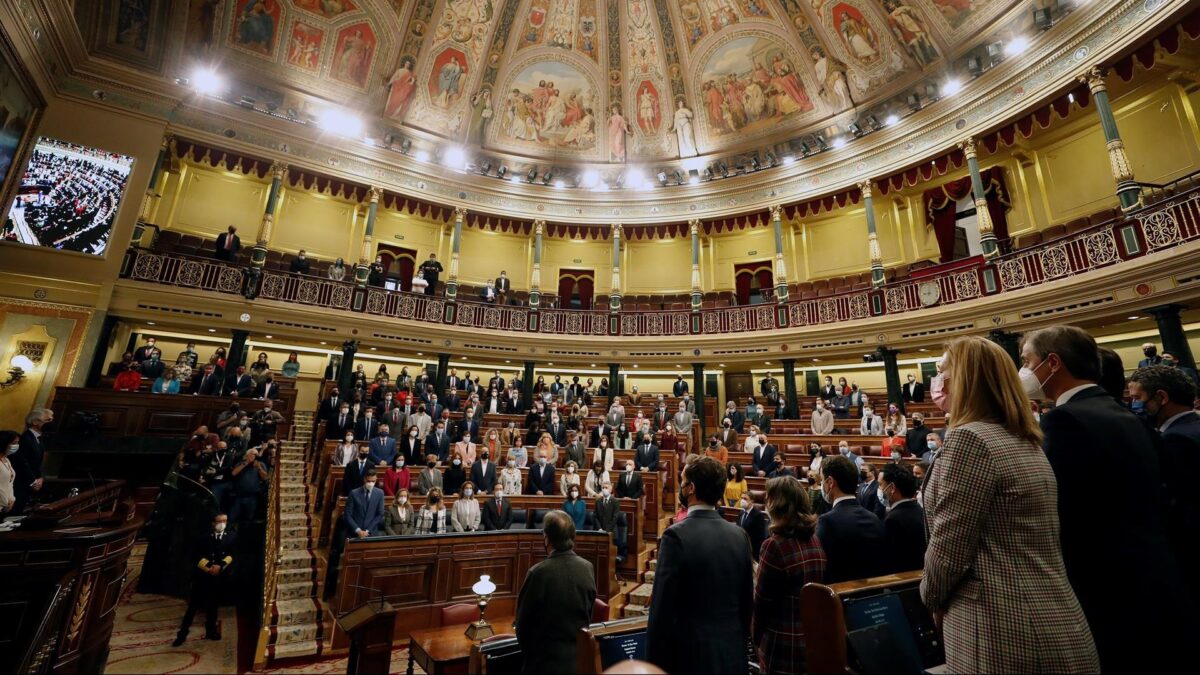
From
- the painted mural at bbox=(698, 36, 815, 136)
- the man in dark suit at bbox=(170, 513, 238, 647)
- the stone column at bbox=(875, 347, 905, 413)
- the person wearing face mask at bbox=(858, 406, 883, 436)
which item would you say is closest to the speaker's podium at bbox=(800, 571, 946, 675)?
the man in dark suit at bbox=(170, 513, 238, 647)

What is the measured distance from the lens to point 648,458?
379 inches

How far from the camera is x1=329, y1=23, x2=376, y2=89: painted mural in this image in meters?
15.4

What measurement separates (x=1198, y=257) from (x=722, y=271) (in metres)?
11.9

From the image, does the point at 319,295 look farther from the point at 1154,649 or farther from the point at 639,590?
the point at 1154,649

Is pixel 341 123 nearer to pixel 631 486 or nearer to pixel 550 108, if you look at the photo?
pixel 550 108

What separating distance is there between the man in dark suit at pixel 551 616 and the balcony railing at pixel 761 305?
11.1 meters

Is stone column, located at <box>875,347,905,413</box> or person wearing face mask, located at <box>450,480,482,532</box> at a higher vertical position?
stone column, located at <box>875,347,905,413</box>

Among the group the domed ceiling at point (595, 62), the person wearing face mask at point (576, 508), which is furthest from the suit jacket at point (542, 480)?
the domed ceiling at point (595, 62)

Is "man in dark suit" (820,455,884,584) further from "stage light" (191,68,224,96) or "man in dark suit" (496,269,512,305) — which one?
"stage light" (191,68,224,96)

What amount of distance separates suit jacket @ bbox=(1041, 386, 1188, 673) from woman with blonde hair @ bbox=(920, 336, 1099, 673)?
0.11 m

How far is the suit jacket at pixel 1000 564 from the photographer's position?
4.33ft

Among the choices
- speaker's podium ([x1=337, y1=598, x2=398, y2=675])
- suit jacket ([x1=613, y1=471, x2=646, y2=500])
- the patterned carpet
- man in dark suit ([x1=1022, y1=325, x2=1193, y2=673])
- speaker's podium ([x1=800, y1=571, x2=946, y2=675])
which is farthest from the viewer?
suit jacket ([x1=613, y1=471, x2=646, y2=500])

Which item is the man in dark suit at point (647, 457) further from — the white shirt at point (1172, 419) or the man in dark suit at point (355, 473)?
the white shirt at point (1172, 419)

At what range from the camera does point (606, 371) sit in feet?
58.1
